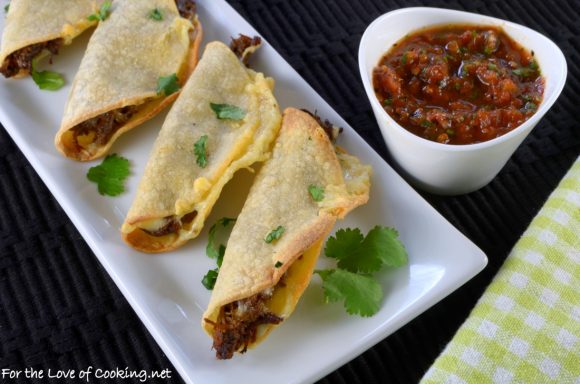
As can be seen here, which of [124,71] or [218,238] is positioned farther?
[124,71]

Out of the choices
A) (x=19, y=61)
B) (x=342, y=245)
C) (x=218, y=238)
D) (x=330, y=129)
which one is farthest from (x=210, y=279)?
(x=19, y=61)

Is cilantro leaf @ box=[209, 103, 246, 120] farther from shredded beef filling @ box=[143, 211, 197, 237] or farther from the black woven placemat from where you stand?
the black woven placemat

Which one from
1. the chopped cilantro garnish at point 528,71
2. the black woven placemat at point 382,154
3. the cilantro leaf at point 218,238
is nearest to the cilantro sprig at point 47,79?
the black woven placemat at point 382,154

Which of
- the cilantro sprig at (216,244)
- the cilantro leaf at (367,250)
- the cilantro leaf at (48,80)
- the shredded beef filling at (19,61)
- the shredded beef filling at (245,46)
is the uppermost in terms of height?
the shredded beef filling at (19,61)

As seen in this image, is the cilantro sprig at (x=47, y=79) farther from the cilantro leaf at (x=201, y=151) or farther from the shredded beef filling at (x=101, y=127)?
the cilantro leaf at (x=201, y=151)

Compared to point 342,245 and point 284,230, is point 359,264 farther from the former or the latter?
point 284,230

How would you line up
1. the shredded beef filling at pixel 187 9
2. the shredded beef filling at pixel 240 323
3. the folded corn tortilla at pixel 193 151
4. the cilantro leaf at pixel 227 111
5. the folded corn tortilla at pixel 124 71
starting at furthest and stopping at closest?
the shredded beef filling at pixel 187 9
the folded corn tortilla at pixel 124 71
the cilantro leaf at pixel 227 111
the folded corn tortilla at pixel 193 151
the shredded beef filling at pixel 240 323

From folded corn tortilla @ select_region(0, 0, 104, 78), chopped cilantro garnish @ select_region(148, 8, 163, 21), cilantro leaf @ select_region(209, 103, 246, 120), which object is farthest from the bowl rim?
folded corn tortilla @ select_region(0, 0, 104, 78)
